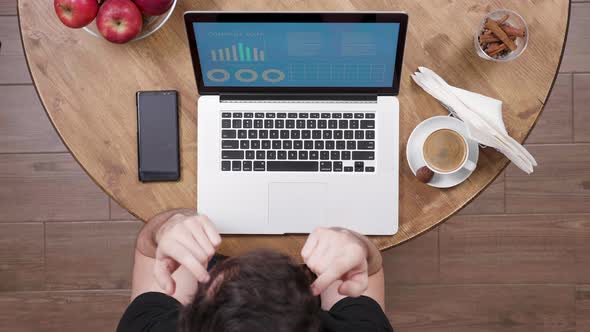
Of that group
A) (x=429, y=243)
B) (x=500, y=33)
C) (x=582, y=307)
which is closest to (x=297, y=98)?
(x=500, y=33)

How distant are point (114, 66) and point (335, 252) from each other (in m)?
0.58

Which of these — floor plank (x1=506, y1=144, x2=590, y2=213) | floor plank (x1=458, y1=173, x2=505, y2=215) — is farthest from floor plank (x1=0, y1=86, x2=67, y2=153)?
floor plank (x1=506, y1=144, x2=590, y2=213)

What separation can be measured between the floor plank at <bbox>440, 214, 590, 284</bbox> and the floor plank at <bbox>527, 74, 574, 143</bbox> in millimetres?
254

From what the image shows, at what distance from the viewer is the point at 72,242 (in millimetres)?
1834

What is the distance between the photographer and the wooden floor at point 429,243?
5.93ft

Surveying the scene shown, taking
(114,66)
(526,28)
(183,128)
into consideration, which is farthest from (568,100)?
(114,66)

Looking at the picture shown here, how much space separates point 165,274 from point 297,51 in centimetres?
47

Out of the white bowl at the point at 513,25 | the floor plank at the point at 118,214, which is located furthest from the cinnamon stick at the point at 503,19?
the floor plank at the point at 118,214

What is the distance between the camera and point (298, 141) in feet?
3.73

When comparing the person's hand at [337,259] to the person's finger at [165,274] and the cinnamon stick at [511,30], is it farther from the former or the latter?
the cinnamon stick at [511,30]

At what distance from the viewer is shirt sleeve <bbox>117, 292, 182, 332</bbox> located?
106 cm

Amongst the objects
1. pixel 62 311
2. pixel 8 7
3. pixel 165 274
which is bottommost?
pixel 62 311

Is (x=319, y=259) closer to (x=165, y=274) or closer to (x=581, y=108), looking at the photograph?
(x=165, y=274)

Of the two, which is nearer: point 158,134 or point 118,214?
point 158,134
